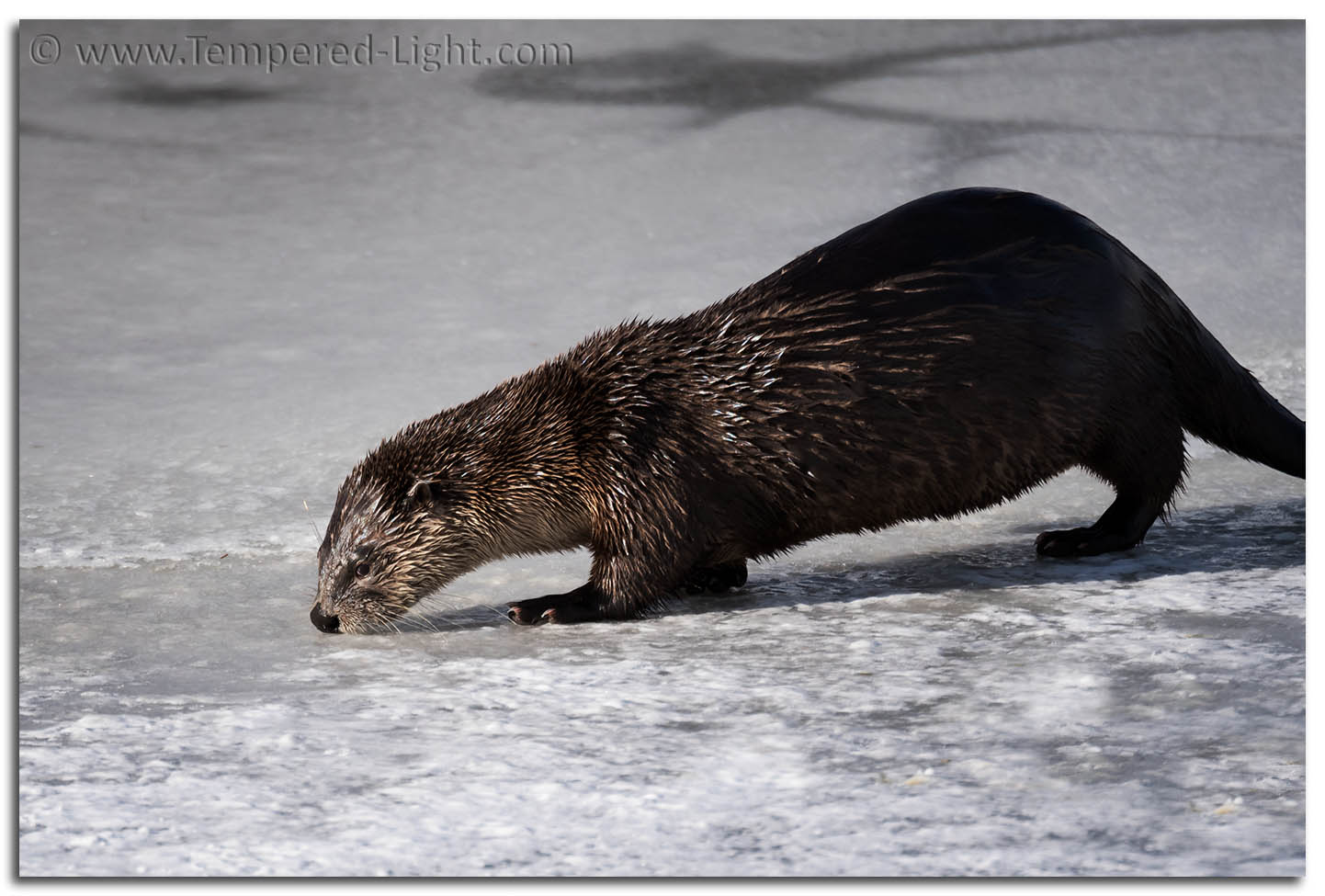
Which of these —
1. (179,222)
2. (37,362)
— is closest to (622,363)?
(37,362)

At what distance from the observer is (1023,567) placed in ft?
12.7

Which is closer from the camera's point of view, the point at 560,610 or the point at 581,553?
the point at 560,610

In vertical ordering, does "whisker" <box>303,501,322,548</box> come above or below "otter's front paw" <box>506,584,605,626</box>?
above

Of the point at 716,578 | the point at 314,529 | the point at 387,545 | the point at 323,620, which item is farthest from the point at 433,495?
the point at 314,529

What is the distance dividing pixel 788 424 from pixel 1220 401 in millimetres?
1038

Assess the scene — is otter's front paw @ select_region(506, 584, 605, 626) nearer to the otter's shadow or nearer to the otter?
the otter

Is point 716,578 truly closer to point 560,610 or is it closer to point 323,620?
point 560,610

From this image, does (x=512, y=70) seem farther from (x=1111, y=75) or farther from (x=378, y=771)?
(x=378, y=771)

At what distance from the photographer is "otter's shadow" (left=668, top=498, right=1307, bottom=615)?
3.73m

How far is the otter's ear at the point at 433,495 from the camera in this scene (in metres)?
3.59

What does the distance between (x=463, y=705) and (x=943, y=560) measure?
138 cm

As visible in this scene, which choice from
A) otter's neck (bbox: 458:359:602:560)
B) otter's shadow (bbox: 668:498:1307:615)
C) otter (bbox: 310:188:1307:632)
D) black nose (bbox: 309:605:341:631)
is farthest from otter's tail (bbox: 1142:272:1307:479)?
black nose (bbox: 309:605:341:631)

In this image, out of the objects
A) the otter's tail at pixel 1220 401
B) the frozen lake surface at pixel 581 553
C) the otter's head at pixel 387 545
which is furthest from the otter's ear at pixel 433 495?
the otter's tail at pixel 1220 401

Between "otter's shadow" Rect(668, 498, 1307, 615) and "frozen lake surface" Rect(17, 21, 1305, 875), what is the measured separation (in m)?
0.02
